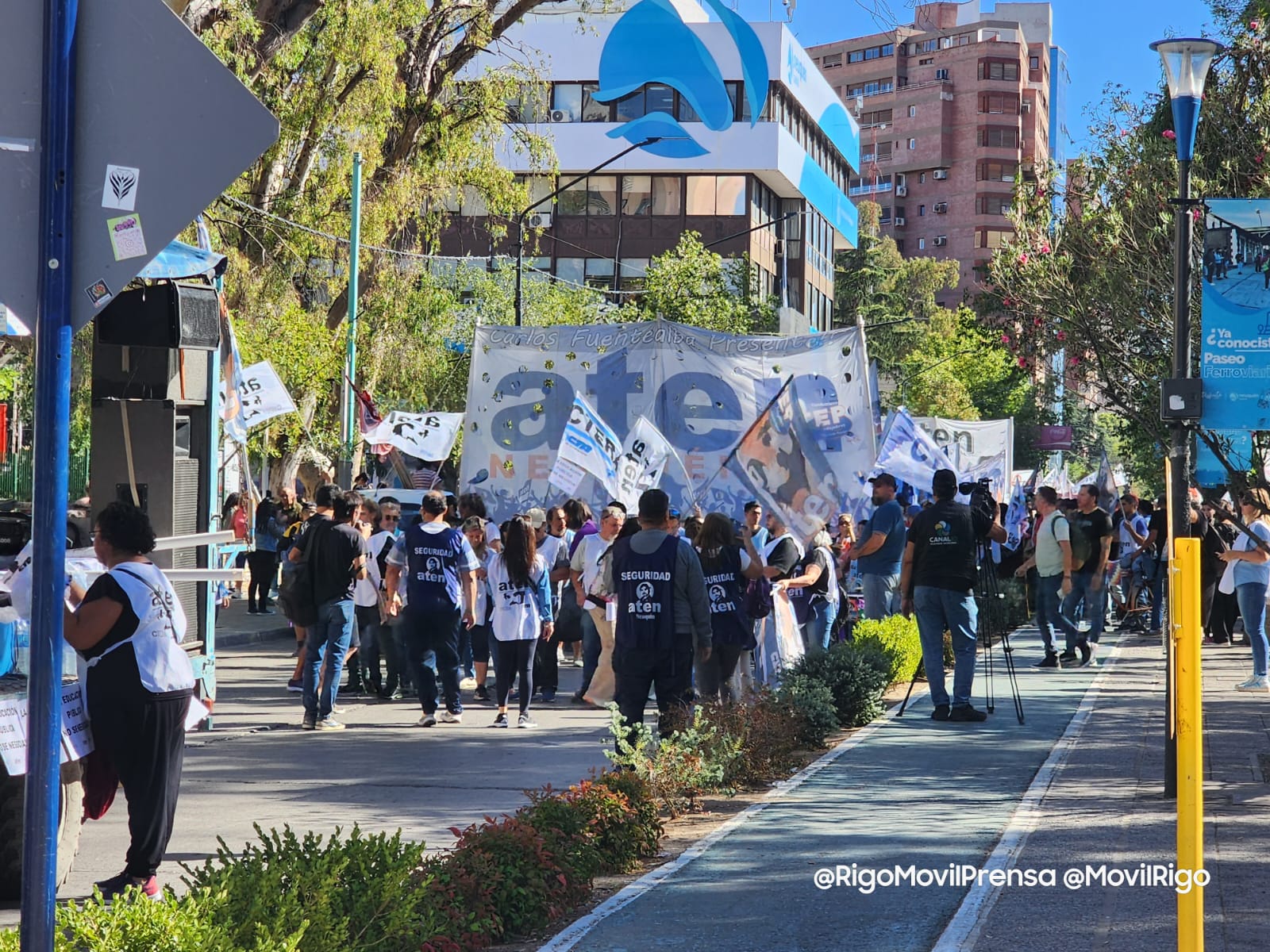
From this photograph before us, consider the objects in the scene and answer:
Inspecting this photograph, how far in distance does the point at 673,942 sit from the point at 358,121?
1919cm

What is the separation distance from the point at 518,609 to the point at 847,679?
256cm

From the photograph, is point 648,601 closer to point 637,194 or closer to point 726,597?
point 726,597

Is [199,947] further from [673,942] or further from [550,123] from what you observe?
[550,123]

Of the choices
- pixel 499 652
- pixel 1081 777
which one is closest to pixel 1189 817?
pixel 1081 777

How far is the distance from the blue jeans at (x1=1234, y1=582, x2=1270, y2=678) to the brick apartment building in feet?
382

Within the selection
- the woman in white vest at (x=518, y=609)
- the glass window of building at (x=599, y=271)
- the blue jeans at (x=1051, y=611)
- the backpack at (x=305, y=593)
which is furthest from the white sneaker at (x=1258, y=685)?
the glass window of building at (x=599, y=271)

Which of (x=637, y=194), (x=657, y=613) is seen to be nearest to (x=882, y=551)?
(x=657, y=613)

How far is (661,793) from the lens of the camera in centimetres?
853

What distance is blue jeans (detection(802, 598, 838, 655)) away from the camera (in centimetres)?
1532

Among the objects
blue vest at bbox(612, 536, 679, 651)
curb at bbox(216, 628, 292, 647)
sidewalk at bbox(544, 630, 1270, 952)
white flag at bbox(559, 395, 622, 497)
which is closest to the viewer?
sidewalk at bbox(544, 630, 1270, 952)

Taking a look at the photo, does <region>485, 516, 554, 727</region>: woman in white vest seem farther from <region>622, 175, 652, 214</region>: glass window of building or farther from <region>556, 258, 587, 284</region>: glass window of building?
<region>622, 175, 652, 214</region>: glass window of building

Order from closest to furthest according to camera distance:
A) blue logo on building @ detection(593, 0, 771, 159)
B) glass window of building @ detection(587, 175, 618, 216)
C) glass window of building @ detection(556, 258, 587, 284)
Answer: blue logo on building @ detection(593, 0, 771, 159), glass window of building @ detection(556, 258, 587, 284), glass window of building @ detection(587, 175, 618, 216)

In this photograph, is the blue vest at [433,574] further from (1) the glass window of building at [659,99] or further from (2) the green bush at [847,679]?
(1) the glass window of building at [659,99]

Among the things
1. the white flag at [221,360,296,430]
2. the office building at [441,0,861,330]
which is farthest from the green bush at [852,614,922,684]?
the office building at [441,0,861,330]
